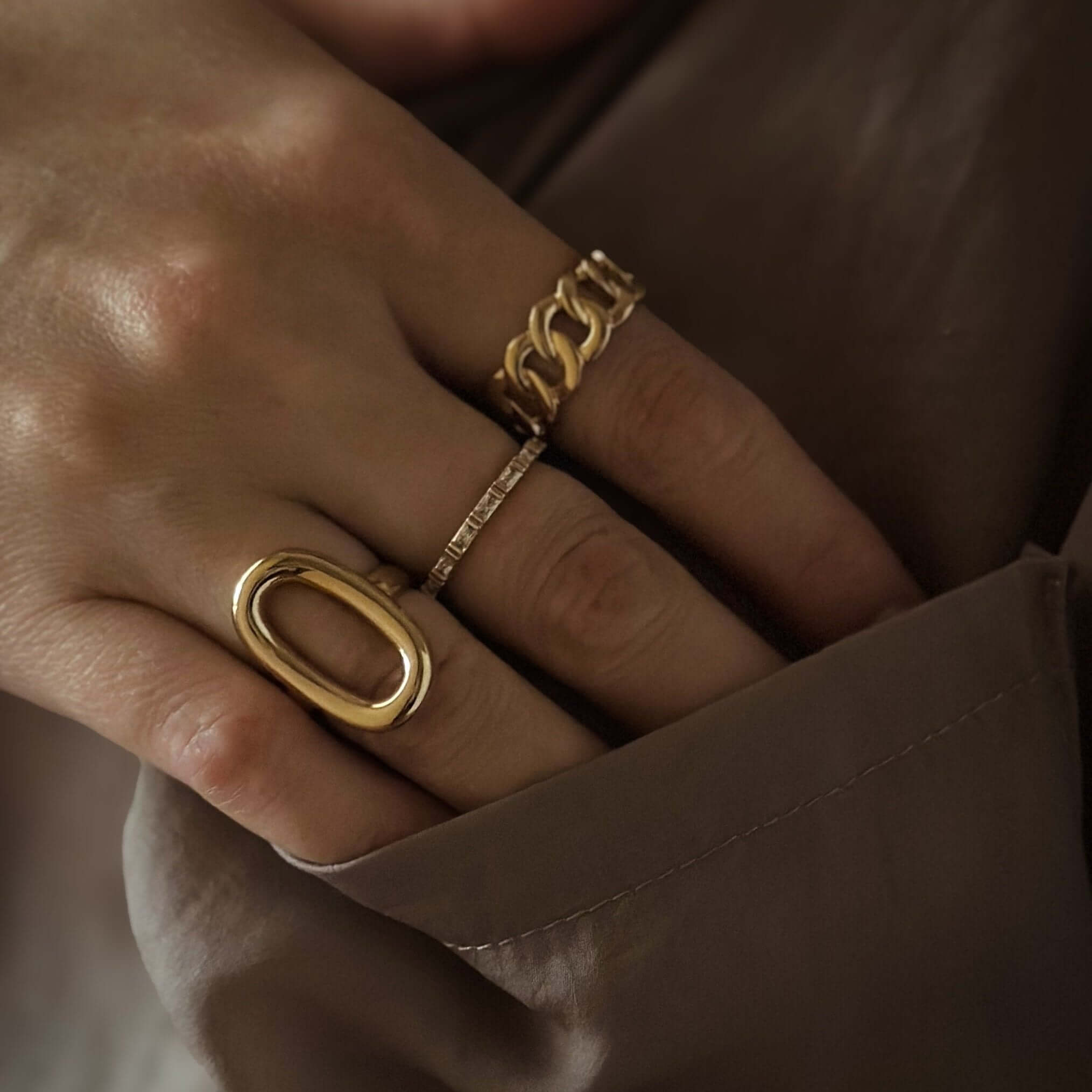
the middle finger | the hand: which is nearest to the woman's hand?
the middle finger

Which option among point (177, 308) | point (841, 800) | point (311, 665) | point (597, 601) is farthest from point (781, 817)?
point (177, 308)

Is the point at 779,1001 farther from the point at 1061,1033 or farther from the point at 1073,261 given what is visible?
the point at 1073,261

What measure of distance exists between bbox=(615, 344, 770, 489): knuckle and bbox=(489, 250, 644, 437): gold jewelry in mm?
30

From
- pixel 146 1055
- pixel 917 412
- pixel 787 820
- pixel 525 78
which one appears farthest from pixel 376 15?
pixel 146 1055

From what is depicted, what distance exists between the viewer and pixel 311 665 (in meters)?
0.54

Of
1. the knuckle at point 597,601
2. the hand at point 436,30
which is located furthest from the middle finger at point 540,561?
the hand at point 436,30

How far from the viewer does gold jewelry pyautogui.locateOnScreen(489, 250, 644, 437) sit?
0.60m

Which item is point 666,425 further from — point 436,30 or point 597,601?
point 436,30

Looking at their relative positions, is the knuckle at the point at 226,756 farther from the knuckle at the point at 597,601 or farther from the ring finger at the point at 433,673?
the knuckle at the point at 597,601

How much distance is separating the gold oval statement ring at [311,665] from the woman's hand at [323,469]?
18mm

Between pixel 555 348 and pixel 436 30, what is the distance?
306 mm

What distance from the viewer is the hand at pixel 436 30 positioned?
72 centimetres

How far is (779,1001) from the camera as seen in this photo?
19.8 inches

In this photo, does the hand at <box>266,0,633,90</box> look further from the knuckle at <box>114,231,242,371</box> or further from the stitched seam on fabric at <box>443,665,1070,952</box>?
the stitched seam on fabric at <box>443,665,1070,952</box>
